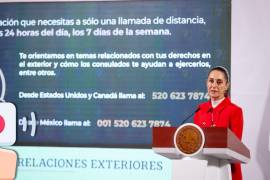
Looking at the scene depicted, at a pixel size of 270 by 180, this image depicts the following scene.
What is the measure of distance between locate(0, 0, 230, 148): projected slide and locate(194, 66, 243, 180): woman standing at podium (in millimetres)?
697

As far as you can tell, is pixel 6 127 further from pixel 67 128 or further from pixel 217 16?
Answer: pixel 217 16

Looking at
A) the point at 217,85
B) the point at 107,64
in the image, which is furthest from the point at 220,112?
the point at 107,64

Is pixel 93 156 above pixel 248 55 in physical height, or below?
below

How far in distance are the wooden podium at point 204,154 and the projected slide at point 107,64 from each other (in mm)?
1934

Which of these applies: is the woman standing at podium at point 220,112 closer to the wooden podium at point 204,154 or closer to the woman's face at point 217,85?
the woman's face at point 217,85

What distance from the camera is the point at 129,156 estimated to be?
436cm

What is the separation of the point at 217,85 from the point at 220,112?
0.28m

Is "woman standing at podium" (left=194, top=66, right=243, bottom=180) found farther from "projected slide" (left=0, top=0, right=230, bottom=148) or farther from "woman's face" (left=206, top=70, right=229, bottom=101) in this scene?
"projected slide" (left=0, top=0, right=230, bottom=148)

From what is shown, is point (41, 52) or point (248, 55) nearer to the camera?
point (248, 55)

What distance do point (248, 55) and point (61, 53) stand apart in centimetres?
153

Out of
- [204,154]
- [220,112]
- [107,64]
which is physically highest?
[107,64]

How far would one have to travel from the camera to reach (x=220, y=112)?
11.2 feet

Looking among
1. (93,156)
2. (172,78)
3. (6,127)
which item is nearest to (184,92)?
(172,78)

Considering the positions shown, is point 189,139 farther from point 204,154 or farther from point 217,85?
point 217,85
